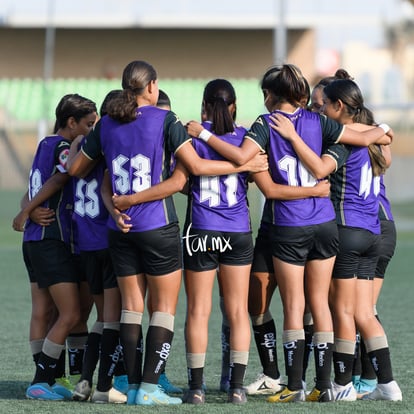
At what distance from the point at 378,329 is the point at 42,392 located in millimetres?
1966

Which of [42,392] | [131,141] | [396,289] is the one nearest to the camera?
[131,141]

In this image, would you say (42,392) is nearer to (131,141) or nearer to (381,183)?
(131,141)

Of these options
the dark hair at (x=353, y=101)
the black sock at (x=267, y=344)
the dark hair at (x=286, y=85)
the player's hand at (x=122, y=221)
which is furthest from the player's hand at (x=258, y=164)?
the black sock at (x=267, y=344)

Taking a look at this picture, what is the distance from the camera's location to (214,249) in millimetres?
5648

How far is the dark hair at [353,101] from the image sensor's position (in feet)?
19.3

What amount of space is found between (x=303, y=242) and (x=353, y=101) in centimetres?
88

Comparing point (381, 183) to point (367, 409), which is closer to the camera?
point (367, 409)

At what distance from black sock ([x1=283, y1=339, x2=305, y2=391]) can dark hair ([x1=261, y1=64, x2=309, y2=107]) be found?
1.34 meters

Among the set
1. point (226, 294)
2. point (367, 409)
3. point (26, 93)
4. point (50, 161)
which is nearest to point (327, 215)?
point (226, 294)

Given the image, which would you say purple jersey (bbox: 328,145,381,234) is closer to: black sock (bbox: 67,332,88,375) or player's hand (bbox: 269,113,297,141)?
player's hand (bbox: 269,113,297,141)

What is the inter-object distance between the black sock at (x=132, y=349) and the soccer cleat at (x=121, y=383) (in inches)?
11.8

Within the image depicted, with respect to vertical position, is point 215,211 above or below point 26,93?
below

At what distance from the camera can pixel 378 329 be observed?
5.96 metres

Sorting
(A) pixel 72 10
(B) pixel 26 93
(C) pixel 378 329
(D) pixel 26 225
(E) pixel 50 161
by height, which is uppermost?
(A) pixel 72 10
